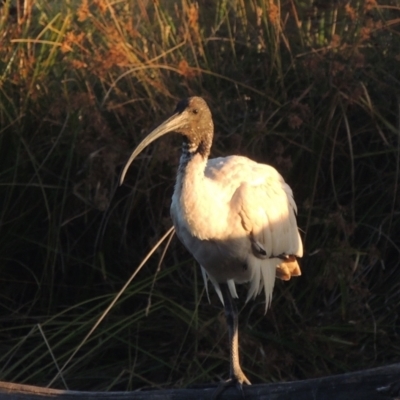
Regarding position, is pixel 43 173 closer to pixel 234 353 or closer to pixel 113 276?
pixel 113 276

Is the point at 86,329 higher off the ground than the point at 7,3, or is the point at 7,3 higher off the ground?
the point at 7,3

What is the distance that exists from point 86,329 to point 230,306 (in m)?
0.84

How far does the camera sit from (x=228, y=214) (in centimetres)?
440

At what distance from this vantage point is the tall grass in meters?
5.29

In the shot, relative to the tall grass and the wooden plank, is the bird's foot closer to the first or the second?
the wooden plank

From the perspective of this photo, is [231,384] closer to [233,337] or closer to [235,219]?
[233,337]

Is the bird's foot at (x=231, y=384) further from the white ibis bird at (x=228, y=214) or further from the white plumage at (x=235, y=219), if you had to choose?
the white plumage at (x=235, y=219)

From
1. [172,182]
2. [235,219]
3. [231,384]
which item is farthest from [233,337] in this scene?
[172,182]

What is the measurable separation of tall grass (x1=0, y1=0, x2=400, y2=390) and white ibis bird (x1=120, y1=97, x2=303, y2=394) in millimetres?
450

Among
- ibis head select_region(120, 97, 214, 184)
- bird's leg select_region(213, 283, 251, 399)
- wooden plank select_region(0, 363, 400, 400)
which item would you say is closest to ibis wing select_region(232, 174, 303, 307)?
bird's leg select_region(213, 283, 251, 399)

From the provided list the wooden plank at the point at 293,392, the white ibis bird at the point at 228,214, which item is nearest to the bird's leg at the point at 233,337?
the white ibis bird at the point at 228,214

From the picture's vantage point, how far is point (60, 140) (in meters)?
5.80

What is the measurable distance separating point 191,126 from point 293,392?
1105 mm

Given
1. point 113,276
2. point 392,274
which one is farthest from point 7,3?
point 392,274
